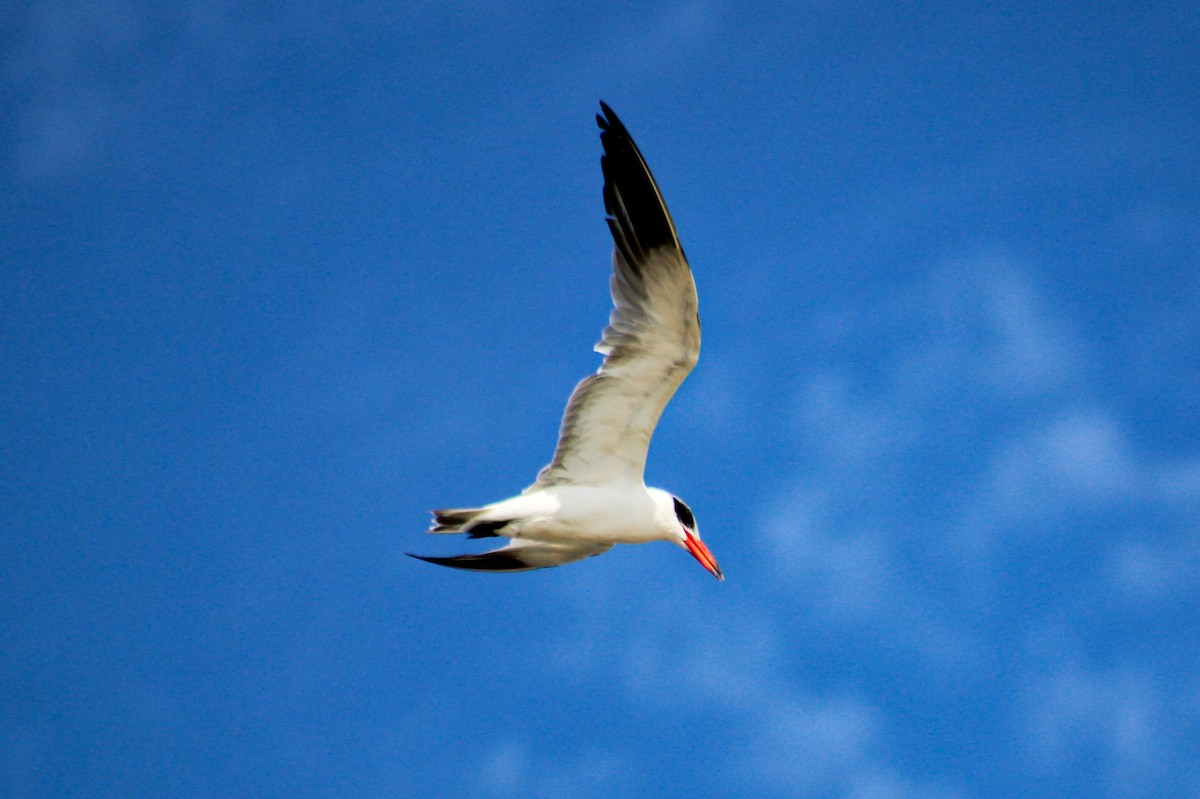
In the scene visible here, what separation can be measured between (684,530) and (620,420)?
1.22 m

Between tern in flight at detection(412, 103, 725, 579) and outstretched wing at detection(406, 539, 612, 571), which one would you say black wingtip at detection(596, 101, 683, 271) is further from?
outstretched wing at detection(406, 539, 612, 571)

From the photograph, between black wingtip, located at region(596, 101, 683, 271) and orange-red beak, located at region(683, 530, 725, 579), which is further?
orange-red beak, located at region(683, 530, 725, 579)

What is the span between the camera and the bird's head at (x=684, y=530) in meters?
11.2

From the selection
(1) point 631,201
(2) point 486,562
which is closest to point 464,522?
(2) point 486,562

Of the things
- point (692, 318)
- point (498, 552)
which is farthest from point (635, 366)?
point (498, 552)

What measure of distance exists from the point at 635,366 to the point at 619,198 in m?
1.32

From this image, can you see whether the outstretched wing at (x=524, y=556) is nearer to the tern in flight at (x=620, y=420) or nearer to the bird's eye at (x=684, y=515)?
the tern in flight at (x=620, y=420)

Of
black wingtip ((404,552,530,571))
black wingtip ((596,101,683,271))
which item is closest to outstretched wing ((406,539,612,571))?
black wingtip ((404,552,530,571))

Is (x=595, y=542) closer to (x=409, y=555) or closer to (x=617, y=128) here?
(x=409, y=555)

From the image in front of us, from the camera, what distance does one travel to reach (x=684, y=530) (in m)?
11.3

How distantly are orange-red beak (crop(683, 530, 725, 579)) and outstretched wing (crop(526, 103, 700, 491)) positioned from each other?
3.05 feet

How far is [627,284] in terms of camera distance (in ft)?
33.6

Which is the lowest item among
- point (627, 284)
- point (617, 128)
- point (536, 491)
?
point (536, 491)

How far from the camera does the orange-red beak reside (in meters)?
11.3
